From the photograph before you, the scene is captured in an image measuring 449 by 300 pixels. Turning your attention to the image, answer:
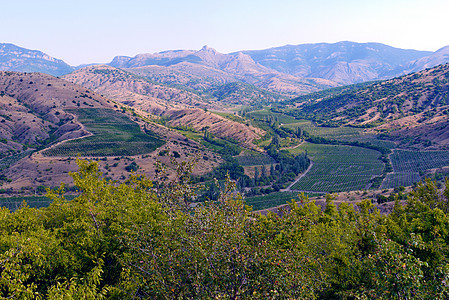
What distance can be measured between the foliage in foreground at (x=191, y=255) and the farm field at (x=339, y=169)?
104 metres

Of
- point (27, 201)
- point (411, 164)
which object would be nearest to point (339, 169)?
point (411, 164)

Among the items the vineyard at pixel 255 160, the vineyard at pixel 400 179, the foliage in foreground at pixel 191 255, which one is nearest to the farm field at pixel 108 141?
the vineyard at pixel 255 160

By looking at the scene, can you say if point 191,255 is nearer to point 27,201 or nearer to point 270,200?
point 270,200

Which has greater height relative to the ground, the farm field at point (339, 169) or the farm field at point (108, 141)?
the farm field at point (108, 141)

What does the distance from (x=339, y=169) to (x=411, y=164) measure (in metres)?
34.4

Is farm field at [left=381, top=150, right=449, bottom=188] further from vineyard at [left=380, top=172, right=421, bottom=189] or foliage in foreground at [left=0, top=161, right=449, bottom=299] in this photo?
foliage in foreground at [left=0, top=161, right=449, bottom=299]

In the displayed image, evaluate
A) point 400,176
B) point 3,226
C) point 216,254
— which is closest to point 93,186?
point 3,226

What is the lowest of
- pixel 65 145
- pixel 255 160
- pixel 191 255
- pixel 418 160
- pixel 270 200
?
pixel 270 200

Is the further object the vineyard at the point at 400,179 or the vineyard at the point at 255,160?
the vineyard at the point at 255,160

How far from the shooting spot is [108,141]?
158625 millimetres

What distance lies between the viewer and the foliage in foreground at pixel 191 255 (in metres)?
12.7

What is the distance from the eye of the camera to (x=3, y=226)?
81.5ft

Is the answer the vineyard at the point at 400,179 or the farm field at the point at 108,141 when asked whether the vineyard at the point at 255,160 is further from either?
the vineyard at the point at 400,179

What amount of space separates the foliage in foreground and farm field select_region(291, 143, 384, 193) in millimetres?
104111
